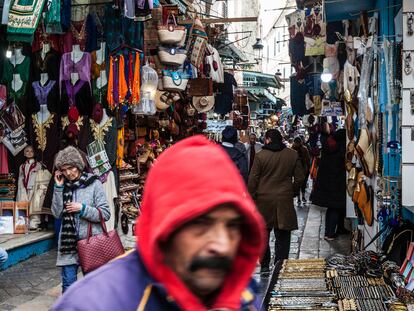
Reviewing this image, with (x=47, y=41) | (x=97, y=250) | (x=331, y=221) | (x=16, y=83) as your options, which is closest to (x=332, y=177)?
(x=331, y=221)

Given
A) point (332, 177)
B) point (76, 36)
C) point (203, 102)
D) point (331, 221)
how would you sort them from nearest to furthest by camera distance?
point (76, 36) → point (332, 177) → point (331, 221) → point (203, 102)

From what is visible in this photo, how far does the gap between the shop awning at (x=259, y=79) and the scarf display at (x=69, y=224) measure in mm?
20423

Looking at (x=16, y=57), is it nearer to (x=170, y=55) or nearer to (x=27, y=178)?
(x=27, y=178)

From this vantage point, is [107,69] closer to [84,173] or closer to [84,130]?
[84,130]

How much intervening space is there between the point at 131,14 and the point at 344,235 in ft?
17.9

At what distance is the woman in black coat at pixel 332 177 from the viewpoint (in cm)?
1056

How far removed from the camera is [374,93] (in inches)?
285

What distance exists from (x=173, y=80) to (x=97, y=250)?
289 inches

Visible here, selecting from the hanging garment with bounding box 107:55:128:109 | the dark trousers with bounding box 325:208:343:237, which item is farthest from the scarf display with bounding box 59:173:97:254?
the dark trousers with bounding box 325:208:343:237

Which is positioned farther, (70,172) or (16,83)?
(16,83)

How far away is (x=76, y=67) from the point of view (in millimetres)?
10070

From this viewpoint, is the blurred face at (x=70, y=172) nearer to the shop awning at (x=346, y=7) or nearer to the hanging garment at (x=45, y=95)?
the shop awning at (x=346, y=7)

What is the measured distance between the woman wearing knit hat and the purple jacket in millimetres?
4496

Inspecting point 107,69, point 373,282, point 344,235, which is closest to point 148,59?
point 107,69
